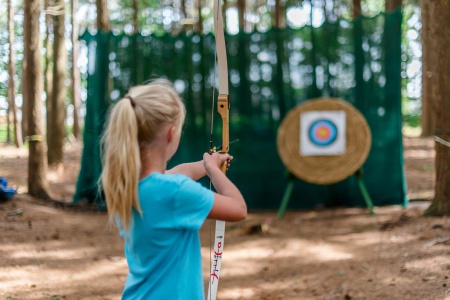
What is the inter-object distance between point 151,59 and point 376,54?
2112 mm

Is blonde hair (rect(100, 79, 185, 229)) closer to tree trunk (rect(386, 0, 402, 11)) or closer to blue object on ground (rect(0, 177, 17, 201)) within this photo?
blue object on ground (rect(0, 177, 17, 201))

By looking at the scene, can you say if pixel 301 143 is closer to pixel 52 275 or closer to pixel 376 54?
pixel 376 54

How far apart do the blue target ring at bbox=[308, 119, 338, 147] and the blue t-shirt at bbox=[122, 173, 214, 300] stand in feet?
12.7

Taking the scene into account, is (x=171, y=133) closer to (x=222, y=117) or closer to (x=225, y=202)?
(x=225, y=202)

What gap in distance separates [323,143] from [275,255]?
1528 mm

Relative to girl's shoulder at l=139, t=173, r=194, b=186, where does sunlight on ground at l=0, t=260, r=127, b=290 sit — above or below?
below

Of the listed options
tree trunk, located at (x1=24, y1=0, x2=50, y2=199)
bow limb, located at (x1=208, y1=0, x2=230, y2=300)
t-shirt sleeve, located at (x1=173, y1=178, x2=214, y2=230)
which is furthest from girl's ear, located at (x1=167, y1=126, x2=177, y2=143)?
tree trunk, located at (x1=24, y1=0, x2=50, y2=199)

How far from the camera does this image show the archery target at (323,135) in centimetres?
499

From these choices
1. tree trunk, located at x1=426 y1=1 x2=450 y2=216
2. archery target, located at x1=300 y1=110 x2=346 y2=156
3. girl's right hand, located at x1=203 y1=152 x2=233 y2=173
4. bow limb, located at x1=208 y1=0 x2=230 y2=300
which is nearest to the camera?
girl's right hand, located at x1=203 y1=152 x2=233 y2=173

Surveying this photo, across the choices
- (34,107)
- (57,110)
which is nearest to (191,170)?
(34,107)

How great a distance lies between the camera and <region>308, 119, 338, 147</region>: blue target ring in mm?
4961

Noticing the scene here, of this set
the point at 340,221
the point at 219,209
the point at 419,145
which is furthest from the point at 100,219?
the point at 419,145

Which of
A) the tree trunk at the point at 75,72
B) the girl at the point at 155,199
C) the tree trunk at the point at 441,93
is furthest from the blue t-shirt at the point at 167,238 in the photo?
the tree trunk at the point at 75,72

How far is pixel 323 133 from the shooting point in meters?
4.96
